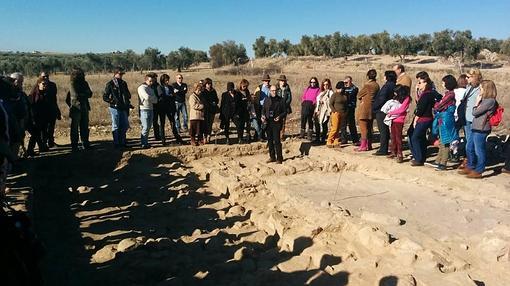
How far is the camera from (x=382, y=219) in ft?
20.7

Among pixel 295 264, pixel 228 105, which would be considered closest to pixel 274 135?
pixel 228 105

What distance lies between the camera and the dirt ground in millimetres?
4785

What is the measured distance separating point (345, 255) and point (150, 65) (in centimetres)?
4719

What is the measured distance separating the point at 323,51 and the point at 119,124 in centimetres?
5172

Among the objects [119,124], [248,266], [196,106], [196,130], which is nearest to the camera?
[248,266]

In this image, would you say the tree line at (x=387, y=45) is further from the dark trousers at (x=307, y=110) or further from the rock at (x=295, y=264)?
the rock at (x=295, y=264)

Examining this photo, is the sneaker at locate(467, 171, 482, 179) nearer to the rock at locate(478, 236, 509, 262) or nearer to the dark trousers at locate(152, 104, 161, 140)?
the rock at locate(478, 236, 509, 262)

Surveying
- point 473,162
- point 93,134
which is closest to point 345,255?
point 473,162

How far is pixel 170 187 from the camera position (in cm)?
885

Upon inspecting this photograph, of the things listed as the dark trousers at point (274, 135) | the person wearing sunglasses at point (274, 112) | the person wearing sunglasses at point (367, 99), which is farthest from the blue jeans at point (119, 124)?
the person wearing sunglasses at point (367, 99)

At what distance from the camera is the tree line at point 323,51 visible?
48000 mm

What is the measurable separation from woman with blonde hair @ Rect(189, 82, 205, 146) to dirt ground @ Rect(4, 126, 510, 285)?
0.41m

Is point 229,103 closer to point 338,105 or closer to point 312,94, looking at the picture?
point 312,94

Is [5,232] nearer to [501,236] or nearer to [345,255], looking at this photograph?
[345,255]
